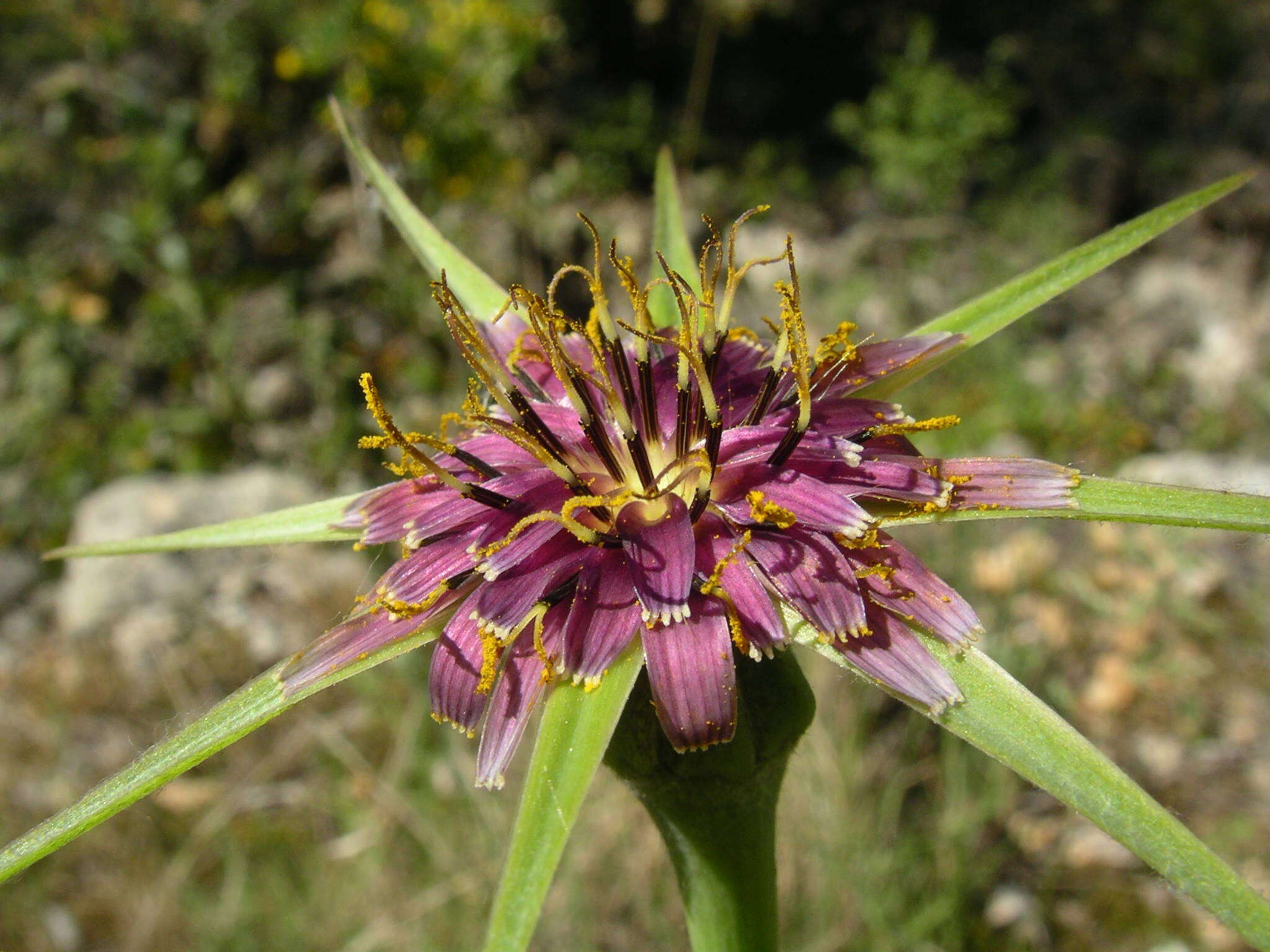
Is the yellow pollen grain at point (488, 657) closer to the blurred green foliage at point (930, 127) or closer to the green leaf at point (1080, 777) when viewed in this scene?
the green leaf at point (1080, 777)

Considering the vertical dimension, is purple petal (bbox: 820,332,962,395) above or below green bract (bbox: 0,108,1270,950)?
above

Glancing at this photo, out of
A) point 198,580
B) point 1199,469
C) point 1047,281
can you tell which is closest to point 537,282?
point 198,580

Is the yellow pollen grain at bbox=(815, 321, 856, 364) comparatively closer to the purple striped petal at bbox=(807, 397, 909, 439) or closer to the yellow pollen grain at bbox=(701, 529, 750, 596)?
A: the purple striped petal at bbox=(807, 397, 909, 439)

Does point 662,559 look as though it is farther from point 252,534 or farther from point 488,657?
point 252,534

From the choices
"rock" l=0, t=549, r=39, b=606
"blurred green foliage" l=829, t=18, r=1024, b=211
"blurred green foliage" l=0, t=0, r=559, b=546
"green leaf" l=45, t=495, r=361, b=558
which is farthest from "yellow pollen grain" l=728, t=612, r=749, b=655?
"rock" l=0, t=549, r=39, b=606

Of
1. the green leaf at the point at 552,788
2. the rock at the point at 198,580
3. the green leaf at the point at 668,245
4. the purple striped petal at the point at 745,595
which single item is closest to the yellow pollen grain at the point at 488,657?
the green leaf at the point at 552,788

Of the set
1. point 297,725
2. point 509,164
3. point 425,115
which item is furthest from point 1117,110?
point 297,725
